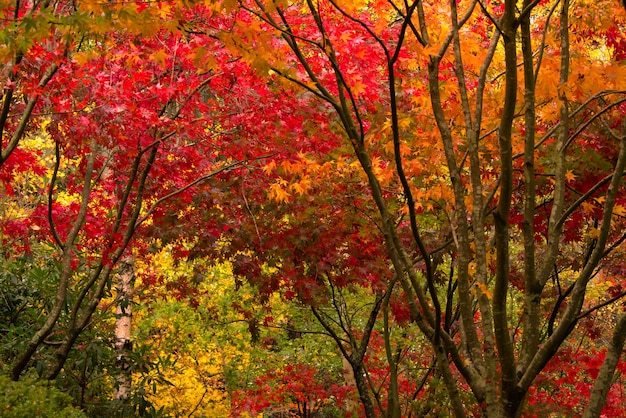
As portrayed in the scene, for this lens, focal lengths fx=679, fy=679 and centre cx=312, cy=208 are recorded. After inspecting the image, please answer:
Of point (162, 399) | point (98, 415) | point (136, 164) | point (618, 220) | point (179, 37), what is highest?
point (179, 37)

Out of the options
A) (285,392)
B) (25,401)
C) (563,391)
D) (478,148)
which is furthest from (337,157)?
(563,391)

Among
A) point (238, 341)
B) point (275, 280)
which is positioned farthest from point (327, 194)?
point (238, 341)

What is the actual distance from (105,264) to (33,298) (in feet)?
9.02

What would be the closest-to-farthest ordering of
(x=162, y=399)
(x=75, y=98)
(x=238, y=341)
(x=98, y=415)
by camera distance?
(x=75, y=98), (x=98, y=415), (x=162, y=399), (x=238, y=341)

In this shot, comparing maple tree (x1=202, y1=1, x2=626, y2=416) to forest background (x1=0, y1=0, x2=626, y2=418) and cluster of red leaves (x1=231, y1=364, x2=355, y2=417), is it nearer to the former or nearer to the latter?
forest background (x1=0, y1=0, x2=626, y2=418)

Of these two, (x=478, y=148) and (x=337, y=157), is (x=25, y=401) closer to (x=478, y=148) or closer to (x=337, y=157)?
(x=337, y=157)

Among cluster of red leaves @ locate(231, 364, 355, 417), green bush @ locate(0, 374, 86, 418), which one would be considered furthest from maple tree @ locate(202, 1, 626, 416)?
cluster of red leaves @ locate(231, 364, 355, 417)

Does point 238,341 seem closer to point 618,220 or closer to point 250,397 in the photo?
point 250,397

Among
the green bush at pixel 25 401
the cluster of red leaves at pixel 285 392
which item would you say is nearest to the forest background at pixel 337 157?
the green bush at pixel 25 401

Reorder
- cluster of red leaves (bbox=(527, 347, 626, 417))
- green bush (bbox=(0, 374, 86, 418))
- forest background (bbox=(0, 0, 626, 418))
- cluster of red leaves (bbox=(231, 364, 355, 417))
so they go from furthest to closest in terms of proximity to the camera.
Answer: cluster of red leaves (bbox=(231, 364, 355, 417)), cluster of red leaves (bbox=(527, 347, 626, 417)), green bush (bbox=(0, 374, 86, 418)), forest background (bbox=(0, 0, 626, 418))

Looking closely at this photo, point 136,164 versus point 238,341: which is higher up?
point 238,341

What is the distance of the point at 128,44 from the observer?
21.4 feet

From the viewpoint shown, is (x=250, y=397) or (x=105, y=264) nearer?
(x=105, y=264)

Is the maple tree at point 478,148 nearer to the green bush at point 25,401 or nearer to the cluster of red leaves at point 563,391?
the cluster of red leaves at point 563,391
